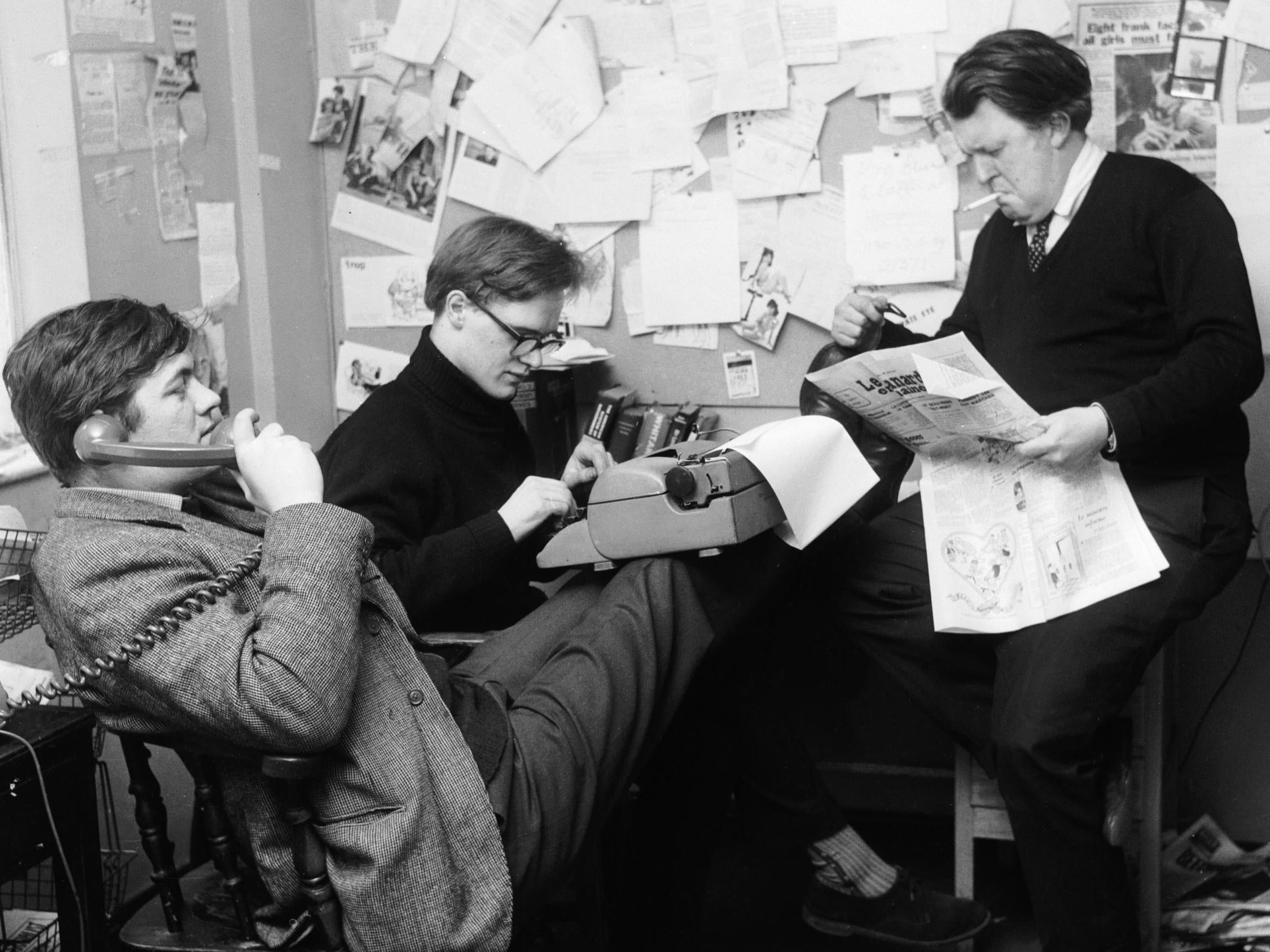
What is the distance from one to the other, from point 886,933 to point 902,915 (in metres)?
0.04

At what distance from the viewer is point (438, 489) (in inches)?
77.4

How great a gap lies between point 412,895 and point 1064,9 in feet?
6.28

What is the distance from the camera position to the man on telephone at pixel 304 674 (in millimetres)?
1229

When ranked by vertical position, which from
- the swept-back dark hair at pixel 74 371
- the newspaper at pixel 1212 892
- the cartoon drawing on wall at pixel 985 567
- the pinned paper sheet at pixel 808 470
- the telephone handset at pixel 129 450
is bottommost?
the newspaper at pixel 1212 892

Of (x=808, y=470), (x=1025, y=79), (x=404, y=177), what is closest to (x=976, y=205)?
(x=1025, y=79)

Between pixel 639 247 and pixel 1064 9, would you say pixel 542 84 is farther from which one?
pixel 1064 9

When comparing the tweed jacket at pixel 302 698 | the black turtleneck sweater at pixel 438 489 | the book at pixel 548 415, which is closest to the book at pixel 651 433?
the book at pixel 548 415

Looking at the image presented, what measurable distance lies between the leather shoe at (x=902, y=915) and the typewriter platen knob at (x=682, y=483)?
2.42 ft

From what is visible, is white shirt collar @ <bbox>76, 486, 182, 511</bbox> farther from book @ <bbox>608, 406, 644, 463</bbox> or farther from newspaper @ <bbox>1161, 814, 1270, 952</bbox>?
newspaper @ <bbox>1161, 814, 1270, 952</bbox>

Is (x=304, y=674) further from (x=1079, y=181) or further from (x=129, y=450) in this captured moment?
(x=1079, y=181)

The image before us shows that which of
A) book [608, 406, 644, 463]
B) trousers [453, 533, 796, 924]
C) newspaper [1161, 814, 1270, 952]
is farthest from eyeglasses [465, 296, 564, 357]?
newspaper [1161, 814, 1270, 952]

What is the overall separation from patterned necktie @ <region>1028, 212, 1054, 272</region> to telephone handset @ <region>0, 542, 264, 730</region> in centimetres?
132

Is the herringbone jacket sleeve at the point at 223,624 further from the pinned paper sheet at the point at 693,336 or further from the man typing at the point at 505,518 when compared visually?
the pinned paper sheet at the point at 693,336

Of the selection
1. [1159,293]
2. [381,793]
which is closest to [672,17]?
[1159,293]
